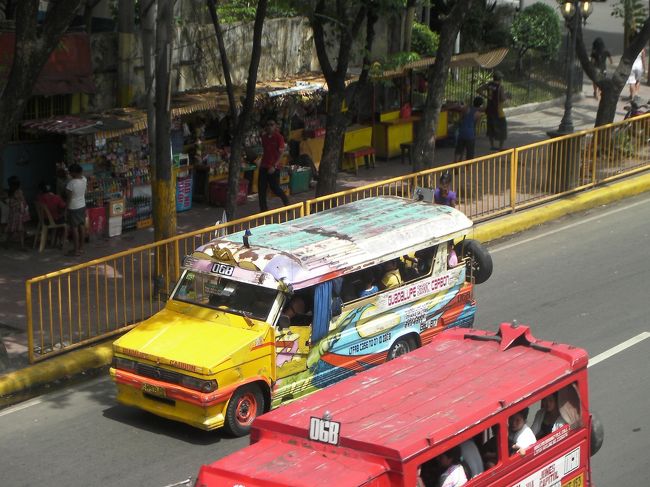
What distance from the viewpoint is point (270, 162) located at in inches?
771

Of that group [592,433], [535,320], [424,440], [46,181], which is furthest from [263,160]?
[424,440]

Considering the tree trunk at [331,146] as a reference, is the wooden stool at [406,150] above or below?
below

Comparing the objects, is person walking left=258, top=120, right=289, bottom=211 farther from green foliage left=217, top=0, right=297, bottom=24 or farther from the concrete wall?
green foliage left=217, top=0, right=297, bottom=24

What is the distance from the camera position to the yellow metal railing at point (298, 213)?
13.5 meters

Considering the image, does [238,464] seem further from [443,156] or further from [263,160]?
[443,156]

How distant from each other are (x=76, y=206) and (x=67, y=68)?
2.47 metres

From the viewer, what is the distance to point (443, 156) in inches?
968

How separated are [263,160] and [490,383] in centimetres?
1157

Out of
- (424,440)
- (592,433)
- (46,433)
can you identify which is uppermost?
(424,440)

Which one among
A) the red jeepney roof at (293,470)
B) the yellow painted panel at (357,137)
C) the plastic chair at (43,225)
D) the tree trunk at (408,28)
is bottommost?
the plastic chair at (43,225)

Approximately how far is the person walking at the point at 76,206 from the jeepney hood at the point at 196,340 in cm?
554

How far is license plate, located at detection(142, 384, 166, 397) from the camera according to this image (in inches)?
439

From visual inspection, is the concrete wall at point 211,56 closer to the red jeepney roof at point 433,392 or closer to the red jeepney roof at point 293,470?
the red jeepney roof at point 433,392

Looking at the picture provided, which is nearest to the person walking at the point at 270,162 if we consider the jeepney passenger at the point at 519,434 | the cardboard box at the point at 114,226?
the cardboard box at the point at 114,226
